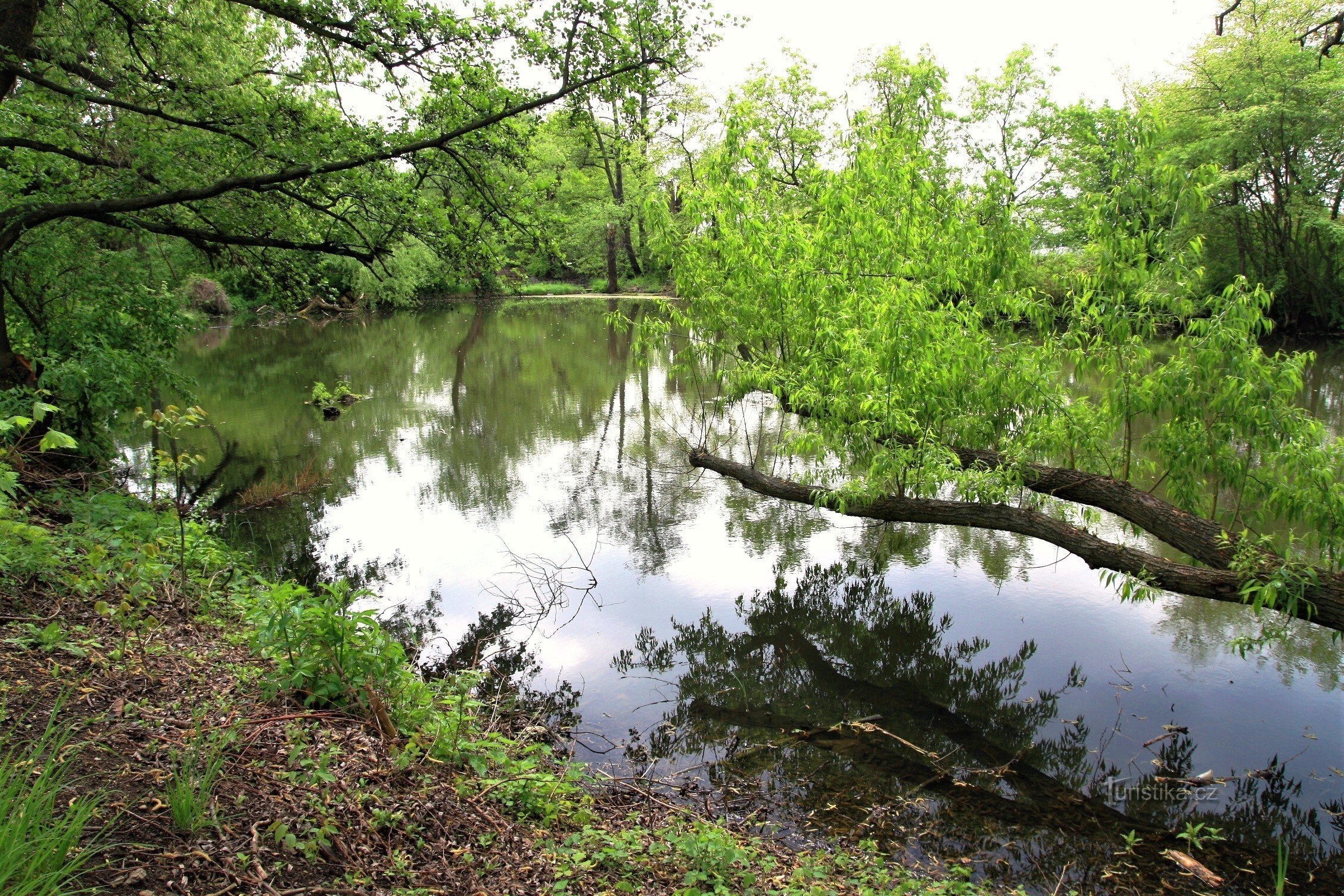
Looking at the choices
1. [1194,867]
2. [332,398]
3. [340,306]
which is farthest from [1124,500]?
[340,306]

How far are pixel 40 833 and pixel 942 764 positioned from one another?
4.65 m

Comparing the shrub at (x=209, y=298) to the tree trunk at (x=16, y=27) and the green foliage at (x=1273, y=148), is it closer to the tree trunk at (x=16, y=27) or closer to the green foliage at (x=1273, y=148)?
the tree trunk at (x=16, y=27)

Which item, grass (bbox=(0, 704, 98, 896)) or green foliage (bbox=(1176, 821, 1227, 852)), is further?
green foliage (bbox=(1176, 821, 1227, 852))

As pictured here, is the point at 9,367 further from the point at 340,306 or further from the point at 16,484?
the point at 340,306

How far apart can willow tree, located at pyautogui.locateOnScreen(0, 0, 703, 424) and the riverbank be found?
463 centimetres

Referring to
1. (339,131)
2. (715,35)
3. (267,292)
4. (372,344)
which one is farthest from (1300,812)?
(372,344)

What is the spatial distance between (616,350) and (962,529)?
16311 millimetres

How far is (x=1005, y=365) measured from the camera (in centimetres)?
655

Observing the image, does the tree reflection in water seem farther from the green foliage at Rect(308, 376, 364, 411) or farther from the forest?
the green foliage at Rect(308, 376, 364, 411)

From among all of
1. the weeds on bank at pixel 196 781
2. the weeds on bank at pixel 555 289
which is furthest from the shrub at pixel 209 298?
the weeds on bank at pixel 196 781

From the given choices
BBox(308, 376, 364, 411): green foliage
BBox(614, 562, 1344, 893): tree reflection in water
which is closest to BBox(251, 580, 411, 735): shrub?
BBox(614, 562, 1344, 893): tree reflection in water

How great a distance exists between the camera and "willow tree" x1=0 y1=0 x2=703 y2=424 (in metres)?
7.70

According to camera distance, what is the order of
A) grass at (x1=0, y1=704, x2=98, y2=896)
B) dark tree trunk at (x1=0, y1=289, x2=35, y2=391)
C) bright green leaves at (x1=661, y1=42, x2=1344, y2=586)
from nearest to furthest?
grass at (x1=0, y1=704, x2=98, y2=896) < bright green leaves at (x1=661, y1=42, x2=1344, y2=586) < dark tree trunk at (x1=0, y1=289, x2=35, y2=391)

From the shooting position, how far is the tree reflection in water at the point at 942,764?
13.8ft
